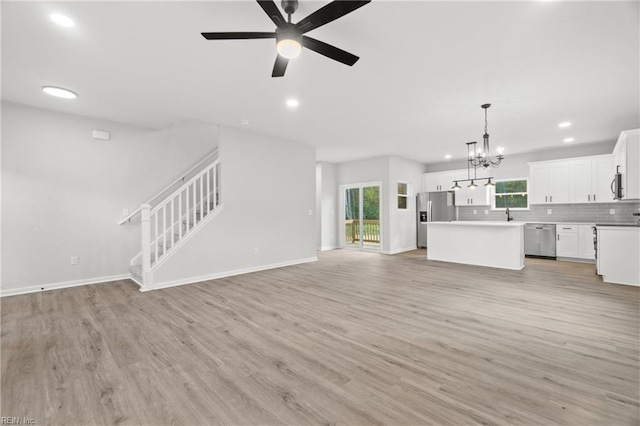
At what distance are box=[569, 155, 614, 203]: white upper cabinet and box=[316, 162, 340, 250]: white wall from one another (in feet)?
20.1

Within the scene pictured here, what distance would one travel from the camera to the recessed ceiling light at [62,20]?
2.28 metres

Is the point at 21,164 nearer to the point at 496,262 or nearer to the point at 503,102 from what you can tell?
the point at 503,102

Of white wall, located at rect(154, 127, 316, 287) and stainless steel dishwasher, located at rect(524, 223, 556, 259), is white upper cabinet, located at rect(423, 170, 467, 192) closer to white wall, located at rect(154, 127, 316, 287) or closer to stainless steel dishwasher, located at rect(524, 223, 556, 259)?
stainless steel dishwasher, located at rect(524, 223, 556, 259)

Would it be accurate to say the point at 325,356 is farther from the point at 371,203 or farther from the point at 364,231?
the point at 364,231

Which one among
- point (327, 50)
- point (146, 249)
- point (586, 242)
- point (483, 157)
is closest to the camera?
point (327, 50)

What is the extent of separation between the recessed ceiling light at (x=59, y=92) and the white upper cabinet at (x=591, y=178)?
32.6ft

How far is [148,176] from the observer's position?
5371mm

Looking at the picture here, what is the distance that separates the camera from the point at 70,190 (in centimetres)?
456

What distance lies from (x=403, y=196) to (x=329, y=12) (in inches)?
286

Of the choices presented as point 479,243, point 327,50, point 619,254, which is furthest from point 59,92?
point 619,254

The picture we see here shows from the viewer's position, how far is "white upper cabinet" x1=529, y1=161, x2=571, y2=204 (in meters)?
6.77

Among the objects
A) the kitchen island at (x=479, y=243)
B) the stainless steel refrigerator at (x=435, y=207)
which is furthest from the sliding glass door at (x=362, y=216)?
the kitchen island at (x=479, y=243)

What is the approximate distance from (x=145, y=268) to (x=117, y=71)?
9.00ft

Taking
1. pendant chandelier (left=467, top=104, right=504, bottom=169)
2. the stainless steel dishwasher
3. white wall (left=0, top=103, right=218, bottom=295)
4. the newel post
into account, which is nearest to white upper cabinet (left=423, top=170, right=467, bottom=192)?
pendant chandelier (left=467, top=104, right=504, bottom=169)
